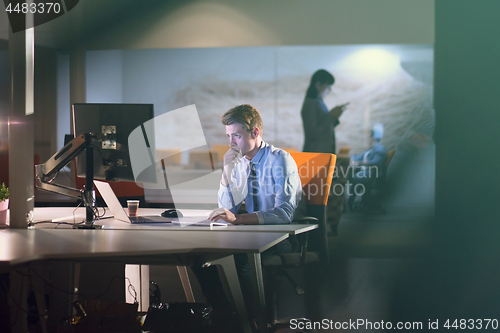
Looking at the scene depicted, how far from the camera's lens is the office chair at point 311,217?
6.17ft

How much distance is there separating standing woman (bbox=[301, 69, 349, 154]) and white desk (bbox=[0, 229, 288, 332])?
2.62 m

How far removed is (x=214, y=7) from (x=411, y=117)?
240cm

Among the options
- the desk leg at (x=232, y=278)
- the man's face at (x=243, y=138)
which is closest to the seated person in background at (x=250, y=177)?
the man's face at (x=243, y=138)

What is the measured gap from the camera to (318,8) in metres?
3.82

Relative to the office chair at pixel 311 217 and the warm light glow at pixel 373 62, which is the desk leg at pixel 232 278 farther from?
the warm light glow at pixel 373 62

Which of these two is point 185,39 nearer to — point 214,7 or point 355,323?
point 214,7

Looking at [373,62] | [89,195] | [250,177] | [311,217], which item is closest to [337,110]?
[373,62]

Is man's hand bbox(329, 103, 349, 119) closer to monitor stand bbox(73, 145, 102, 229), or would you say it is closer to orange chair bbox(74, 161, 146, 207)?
orange chair bbox(74, 161, 146, 207)

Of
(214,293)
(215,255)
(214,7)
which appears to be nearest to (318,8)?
(214,7)

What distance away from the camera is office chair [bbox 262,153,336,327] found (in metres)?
1.88

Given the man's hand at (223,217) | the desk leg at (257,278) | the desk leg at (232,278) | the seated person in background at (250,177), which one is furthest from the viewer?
the seated person in background at (250,177)

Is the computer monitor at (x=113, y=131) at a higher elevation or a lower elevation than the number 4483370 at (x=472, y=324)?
higher

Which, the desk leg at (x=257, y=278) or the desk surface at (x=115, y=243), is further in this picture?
the desk leg at (x=257, y=278)

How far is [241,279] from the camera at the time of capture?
1919 mm
